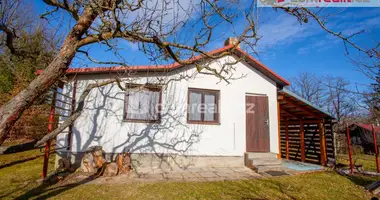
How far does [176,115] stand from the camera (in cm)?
775

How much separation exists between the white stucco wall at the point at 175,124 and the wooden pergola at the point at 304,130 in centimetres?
129

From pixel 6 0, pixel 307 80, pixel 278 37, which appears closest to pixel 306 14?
pixel 278 37

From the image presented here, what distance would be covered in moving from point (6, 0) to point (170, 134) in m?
6.39

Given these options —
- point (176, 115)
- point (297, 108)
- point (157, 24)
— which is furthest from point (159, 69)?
point (297, 108)

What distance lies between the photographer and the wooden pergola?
29.0 ft

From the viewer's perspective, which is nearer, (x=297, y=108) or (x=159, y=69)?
(x=159, y=69)

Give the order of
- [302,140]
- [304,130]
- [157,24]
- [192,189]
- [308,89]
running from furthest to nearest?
[308,89]
[304,130]
[302,140]
[192,189]
[157,24]

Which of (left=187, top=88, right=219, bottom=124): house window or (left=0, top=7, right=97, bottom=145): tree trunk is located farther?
(left=187, top=88, right=219, bottom=124): house window

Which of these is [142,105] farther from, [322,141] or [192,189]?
[322,141]

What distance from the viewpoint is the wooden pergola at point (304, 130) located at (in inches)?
348

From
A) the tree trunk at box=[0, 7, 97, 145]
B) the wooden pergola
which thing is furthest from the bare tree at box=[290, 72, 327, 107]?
the tree trunk at box=[0, 7, 97, 145]

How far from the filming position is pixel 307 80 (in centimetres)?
3412

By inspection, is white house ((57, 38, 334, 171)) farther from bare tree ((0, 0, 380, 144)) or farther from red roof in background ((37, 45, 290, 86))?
bare tree ((0, 0, 380, 144))

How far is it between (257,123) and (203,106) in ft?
8.22
